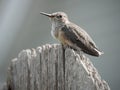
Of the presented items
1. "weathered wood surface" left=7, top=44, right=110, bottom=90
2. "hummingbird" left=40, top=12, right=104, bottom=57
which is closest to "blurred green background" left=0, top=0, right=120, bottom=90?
"hummingbird" left=40, top=12, right=104, bottom=57

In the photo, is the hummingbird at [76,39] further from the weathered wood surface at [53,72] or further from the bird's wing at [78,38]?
the weathered wood surface at [53,72]

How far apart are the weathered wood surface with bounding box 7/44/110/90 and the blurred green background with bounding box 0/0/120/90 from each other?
14.3 ft

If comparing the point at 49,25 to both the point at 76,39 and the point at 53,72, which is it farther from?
the point at 53,72

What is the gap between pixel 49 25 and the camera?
10.1 meters

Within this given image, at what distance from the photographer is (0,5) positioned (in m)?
10.1

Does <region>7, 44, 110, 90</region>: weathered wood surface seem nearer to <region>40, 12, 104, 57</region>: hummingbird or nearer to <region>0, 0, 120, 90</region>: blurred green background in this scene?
<region>40, 12, 104, 57</region>: hummingbird

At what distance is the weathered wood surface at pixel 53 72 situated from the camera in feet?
14.8

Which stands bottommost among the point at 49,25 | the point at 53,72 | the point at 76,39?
the point at 53,72

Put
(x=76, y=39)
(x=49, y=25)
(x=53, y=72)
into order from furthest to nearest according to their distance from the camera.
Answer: (x=49, y=25) < (x=76, y=39) < (x=53, y=72)

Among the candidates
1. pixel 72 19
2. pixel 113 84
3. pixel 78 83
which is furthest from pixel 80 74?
pixel 72 19

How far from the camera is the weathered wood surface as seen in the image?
178 inches

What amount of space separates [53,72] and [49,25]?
540 cm

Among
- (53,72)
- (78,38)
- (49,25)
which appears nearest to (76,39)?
(78,38)

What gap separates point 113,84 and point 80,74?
4649 millimetres
